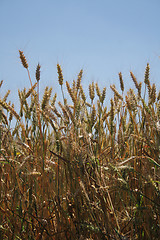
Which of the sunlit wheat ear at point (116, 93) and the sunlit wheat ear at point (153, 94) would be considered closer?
the sunlit wheat ear at point (153, 94)

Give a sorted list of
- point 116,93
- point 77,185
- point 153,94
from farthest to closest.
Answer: point 116,93, point 153,94, point 77,185

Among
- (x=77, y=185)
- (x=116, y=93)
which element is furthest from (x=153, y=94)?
(x=77, y=185)

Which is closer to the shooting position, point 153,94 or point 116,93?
point 153,94

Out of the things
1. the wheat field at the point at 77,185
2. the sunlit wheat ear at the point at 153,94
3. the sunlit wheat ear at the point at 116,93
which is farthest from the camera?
the sunlit wheat ear at the point at 116,93

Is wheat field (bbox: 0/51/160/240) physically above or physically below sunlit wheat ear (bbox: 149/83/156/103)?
below

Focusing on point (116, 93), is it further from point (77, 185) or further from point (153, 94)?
point (77, 185)

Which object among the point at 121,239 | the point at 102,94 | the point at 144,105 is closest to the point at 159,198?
the point at 121,239

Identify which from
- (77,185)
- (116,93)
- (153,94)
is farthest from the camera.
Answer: (116,93)

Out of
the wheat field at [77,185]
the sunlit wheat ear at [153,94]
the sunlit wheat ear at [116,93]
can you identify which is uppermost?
the sunlit wheat ear at [116,93]

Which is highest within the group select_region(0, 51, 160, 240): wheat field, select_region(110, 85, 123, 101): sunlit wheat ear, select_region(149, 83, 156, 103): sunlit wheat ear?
select_region(110, 85, 123, 101): sunlit wheat ear

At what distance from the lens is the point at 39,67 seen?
6.36 feet

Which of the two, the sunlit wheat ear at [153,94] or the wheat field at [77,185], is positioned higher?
the sunlit wheat ear at [153,94]

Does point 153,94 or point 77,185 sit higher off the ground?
point 153,94

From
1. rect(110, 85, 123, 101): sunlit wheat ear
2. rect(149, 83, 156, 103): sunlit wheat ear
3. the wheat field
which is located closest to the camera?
the wheat field
